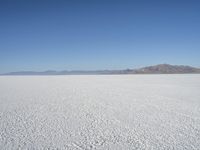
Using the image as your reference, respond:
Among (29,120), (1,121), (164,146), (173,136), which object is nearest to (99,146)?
(164,146)

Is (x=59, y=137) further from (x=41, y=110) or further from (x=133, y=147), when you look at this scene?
(x=41, y=110)

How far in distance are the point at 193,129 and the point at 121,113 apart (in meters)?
1.92

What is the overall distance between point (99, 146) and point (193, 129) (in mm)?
2120

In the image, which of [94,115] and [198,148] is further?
[94,115]

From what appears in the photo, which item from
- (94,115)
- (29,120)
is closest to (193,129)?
(94,115)

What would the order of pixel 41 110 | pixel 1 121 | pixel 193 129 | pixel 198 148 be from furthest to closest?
pixel 41 110
pixel 1 121
pixel 193 129
pixel 198 148

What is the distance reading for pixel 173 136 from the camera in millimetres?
3285

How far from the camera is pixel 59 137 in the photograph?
10.8 feet

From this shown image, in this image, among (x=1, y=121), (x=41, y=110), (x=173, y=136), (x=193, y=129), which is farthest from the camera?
(x=41, y=110)

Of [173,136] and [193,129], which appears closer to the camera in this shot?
[173,136]

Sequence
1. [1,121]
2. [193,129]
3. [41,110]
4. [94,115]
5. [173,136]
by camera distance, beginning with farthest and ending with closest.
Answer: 1. [41,110]
2. [94,115]
3. [1,121]
4. [193,129]
5. [173,136]

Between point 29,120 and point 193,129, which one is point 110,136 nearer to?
point 193,129

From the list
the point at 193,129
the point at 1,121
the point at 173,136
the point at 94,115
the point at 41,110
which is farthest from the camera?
the point at 41,110

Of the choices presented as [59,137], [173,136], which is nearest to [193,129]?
[173,136]
